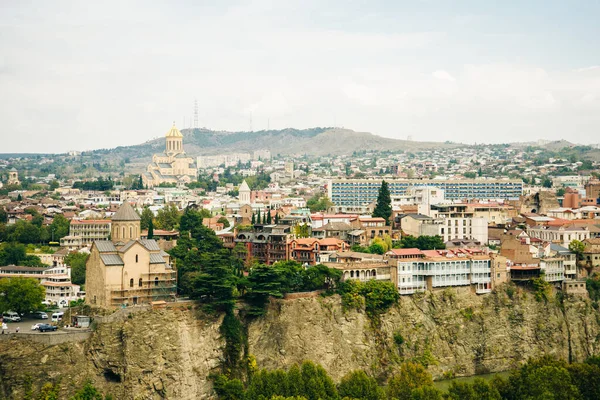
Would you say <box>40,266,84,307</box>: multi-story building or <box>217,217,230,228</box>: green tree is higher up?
<box>217,217,230,228</box>: green tree

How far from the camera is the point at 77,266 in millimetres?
61469

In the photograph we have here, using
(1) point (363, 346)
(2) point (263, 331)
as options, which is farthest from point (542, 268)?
(2) point (263, 331)

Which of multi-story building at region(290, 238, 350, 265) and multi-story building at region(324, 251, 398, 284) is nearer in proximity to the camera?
multi-story building at region(324, 251, 398, 284)

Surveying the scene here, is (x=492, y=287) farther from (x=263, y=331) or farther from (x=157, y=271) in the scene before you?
(x=157, y=271)

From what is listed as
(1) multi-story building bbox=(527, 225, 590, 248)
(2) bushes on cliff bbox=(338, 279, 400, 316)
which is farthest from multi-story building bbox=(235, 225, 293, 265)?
(1) multi-story building bbox=(527, 225, 590, 248)

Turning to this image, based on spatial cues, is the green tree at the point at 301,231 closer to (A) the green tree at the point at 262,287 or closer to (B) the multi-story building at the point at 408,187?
(A) the green tree at the point at 262,287

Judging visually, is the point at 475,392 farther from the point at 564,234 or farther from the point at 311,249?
the point at 564,234

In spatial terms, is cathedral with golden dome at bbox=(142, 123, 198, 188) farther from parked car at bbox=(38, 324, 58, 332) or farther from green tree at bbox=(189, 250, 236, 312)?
parked car at bbox=(38, 324, 58, 332)

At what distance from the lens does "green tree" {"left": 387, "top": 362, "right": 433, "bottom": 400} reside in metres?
44.6

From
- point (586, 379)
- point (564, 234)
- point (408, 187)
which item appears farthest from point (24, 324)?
point (408, 187)

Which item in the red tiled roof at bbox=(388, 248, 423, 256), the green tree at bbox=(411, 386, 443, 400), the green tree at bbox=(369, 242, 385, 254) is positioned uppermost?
the red tiled roof at bbox=(388, 248, 423, 256)

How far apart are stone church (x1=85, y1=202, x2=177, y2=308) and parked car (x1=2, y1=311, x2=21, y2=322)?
4.47m

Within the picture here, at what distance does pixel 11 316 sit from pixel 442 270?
25.2 metres

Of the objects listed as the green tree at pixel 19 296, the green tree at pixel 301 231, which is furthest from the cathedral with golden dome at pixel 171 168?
the green tree at pixel 19 296
